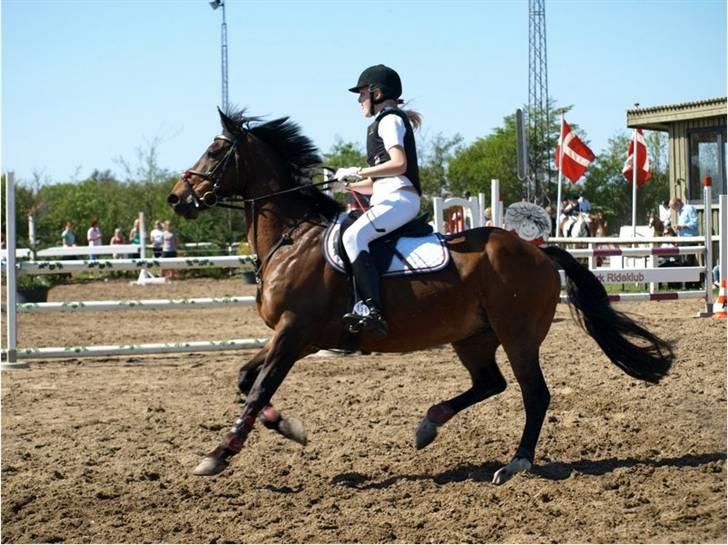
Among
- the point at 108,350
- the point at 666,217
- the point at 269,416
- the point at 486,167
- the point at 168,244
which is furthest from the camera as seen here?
the point at 486,167

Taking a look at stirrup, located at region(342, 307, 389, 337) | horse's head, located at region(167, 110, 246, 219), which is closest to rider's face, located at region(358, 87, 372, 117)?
horse's head, located at region(167, 110, 246, 219)

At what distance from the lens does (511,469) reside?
623 centimetres

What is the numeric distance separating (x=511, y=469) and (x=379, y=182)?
7.00 feet

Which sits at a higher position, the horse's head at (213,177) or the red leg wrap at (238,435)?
the horse's head at (213,177)

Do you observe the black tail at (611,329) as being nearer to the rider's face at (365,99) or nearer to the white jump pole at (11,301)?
the rider's face at (365,99)

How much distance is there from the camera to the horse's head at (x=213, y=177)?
7166mm

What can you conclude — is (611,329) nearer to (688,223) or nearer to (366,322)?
(366,322)

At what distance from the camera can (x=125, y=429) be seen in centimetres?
812

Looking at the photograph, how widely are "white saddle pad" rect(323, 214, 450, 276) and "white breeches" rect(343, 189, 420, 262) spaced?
0.46ft

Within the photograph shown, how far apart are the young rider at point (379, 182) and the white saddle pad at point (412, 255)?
0.14 meters

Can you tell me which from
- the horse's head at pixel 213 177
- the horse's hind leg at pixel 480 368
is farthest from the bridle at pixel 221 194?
→ the horse's hind leg at pixel 480 368

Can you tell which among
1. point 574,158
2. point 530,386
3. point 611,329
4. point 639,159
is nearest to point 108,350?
point 530,386

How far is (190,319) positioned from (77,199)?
27.7m

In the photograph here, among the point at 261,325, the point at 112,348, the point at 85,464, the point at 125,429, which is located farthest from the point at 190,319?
the point at 85,464
